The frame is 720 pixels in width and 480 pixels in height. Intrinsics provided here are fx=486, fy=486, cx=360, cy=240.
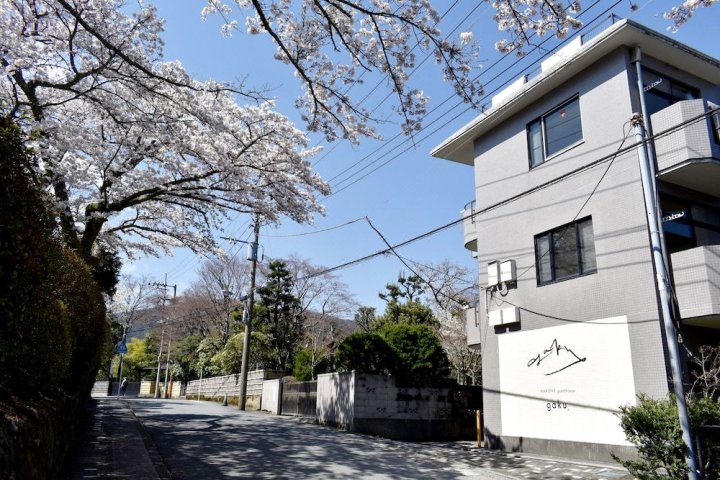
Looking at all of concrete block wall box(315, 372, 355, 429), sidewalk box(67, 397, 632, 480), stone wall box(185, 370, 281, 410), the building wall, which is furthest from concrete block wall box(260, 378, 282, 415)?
the building wall

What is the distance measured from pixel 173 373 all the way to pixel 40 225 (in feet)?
127

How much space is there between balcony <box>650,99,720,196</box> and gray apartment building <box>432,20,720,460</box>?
0.09 ft

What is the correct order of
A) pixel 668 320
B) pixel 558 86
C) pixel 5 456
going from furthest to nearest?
pixel 558 86 < pixel 668 320 < pixel 5 456

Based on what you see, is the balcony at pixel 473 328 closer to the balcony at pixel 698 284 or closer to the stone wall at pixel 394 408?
the stone wall at pixel 394 408

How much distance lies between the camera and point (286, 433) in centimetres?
1253

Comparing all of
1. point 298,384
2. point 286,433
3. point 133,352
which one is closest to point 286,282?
point 298,384

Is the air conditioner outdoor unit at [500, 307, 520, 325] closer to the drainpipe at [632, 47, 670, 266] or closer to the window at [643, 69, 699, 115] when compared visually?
the drainpipe at [632, 47, 670, 266]

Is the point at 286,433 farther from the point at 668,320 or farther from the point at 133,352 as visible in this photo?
the point at 133,352

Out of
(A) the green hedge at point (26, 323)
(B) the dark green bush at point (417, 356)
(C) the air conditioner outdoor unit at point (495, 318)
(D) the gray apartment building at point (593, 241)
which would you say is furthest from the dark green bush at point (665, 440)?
(B) the dark green bush at point (417, 356)

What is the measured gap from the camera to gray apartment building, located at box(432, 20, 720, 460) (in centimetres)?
957

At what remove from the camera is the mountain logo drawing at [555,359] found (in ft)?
35.0

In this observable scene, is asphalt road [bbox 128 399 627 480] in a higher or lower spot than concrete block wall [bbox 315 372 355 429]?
lower

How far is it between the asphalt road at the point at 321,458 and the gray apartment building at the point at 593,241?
1372mm

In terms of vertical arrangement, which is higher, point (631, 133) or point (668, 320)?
point (631, 133)
